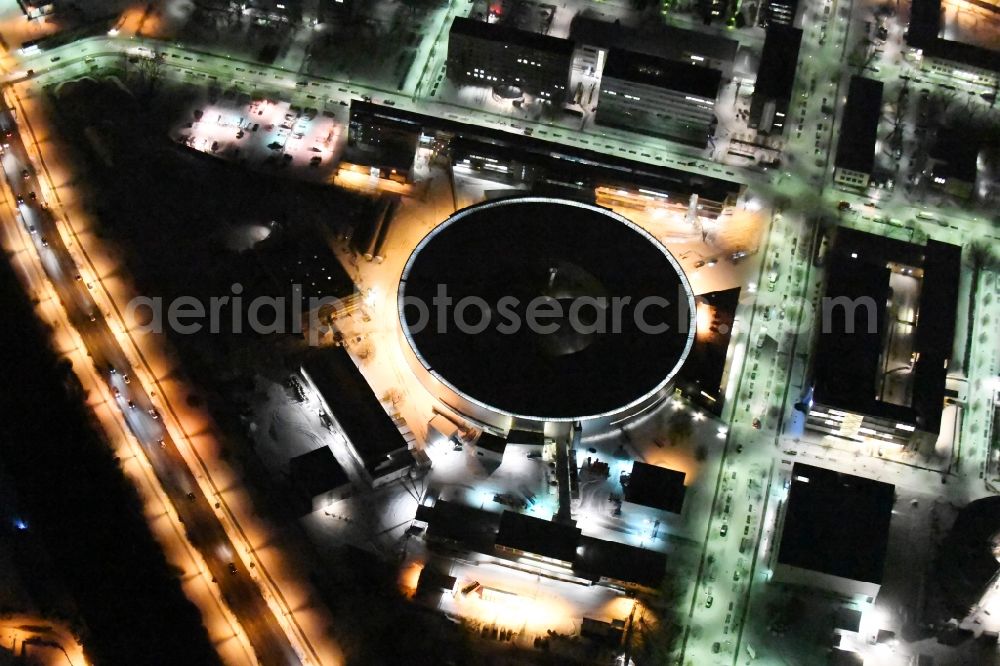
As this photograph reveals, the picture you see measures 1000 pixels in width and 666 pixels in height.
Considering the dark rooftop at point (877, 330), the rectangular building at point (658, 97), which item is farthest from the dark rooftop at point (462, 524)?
the rectangular building at point (658, 97)

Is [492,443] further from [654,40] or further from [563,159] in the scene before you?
[654,40]

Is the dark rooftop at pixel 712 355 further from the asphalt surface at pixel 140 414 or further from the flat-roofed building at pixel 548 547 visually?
the asphalt surface at pixel 140 414

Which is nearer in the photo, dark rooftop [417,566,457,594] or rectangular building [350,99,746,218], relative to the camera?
dark rooftop [417,566,457,594]

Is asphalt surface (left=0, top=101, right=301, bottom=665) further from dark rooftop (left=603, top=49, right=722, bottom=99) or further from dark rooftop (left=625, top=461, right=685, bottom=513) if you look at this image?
dark rooftop (left=603, top=49, right=722, bottom=99)

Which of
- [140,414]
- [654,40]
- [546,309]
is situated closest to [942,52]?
[654,40]

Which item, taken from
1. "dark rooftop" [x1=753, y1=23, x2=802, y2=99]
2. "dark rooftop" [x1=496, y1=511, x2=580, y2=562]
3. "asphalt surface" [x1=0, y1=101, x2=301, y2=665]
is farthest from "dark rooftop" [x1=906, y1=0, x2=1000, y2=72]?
"asphalt surface" [x1=0, y1=101, x2=301, y2=665]

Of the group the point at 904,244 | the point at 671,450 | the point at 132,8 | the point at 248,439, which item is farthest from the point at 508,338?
the point at 132,8
